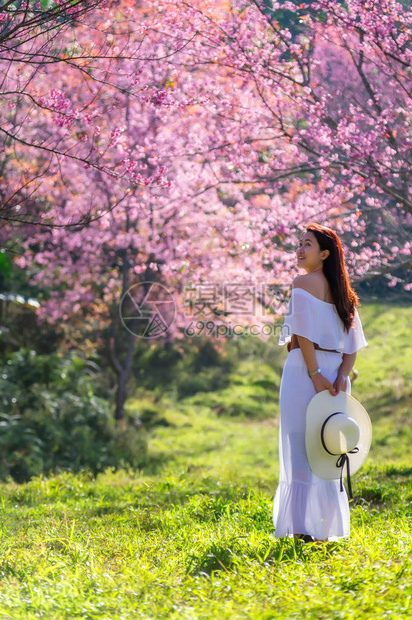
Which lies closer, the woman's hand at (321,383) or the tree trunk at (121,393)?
the woman's hand at (321,383)

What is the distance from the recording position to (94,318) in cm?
1302

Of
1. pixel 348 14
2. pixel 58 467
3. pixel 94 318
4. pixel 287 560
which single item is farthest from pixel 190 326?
pixel 287 560

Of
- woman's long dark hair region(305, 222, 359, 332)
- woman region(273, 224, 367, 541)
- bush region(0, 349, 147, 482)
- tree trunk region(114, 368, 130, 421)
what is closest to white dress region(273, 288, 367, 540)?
woman region(273, 224, 367, 541)

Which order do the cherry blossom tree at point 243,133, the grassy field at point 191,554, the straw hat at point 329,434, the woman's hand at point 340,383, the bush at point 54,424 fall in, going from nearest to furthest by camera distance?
the grassy field at point 191,554 < the straw hat at point 329,434 < the woman's hand at point 340,383 < the cherry blossom tree at point 243,133 < the bush at point 54,424

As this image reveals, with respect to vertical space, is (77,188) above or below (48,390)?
above

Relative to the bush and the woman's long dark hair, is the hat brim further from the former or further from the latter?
the bush

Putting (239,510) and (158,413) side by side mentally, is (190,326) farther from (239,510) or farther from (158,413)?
(239,510)

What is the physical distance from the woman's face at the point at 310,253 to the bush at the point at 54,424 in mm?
6328

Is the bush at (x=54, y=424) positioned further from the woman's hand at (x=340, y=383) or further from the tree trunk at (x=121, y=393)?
the woman's hand at (x=340, y=383)

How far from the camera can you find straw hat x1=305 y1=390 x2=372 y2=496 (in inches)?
159

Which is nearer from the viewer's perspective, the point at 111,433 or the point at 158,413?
the point at 111,433

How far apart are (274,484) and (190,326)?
636cm

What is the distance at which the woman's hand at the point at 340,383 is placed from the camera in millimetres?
4191

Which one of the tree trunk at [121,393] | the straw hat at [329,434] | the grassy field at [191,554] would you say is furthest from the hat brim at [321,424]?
the tree trunk at [121,393]
